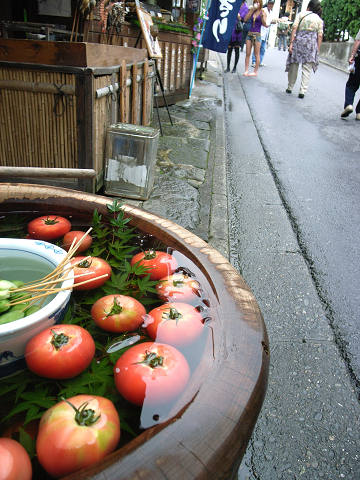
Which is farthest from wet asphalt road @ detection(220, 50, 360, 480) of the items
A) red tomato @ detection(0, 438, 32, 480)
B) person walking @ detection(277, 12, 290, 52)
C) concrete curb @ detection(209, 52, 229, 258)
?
person walking @ detection(277, 12, 290, 52)

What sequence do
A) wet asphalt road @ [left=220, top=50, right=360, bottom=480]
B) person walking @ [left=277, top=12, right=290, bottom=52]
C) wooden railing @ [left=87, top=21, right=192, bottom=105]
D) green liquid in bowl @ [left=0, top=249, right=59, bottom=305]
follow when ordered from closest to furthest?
green liquid in bowl @ [left=0, top=249, right=59, bottom=305]
wet asphalt road @ [left=220, top=50, right=360, bottom=480]
wooden railing @ [left=87, top=21, right=192, bottom=105]
person walking @ [left=277, top=12, right=290, bottom=52]

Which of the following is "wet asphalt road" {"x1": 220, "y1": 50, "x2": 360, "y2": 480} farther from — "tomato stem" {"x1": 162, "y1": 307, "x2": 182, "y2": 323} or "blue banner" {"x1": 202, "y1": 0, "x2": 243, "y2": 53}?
"blue banner" {"x1": 202, "y1": 0, "x2": 243, "y2": 53}

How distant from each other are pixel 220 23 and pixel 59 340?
31.5 feet

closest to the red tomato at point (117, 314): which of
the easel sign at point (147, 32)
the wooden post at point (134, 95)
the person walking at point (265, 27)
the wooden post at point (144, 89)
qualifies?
the wooden post at point (134, 95)

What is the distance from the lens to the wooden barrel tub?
0.59m

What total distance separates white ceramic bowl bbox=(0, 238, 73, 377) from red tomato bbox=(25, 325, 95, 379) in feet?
0.06

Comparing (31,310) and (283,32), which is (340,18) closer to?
(283,32)

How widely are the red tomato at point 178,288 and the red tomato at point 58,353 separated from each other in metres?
0.28

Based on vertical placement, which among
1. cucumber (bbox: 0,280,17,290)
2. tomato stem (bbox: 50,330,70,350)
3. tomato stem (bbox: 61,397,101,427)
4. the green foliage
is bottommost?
tomato stem (bbox: 61,397,101,427)

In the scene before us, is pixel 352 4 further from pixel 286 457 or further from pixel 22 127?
pixel 286 457

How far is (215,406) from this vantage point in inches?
27.5

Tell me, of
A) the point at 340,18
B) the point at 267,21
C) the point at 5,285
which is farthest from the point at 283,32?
the point at 5,285

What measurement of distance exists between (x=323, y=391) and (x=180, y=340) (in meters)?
1.66

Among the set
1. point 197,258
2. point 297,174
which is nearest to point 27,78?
point 197,258
